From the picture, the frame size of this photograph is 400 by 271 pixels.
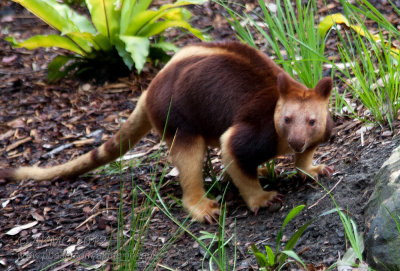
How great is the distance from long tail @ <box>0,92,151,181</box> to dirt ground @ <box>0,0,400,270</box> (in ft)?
0.29

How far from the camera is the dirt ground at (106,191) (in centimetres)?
405

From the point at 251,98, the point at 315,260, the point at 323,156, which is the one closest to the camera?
the point at 315,260

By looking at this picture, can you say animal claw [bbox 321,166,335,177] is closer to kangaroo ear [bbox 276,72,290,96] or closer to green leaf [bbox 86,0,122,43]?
kangaroo ear [bbox 276,72,290,96]

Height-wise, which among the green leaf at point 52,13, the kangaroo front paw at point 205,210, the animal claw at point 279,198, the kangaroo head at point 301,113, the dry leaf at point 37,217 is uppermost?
the green leaf at point 52,13

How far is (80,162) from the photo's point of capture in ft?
17.3

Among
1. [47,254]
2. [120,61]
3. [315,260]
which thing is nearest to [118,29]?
[120,61]

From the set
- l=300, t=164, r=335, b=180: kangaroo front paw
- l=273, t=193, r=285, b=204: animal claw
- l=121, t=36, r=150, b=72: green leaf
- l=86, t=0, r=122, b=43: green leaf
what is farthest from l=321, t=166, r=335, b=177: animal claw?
l=86, t=0, r=122, b=43: green leaf

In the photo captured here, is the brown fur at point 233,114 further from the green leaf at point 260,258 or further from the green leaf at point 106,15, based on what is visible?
the green leaf at point 106,15

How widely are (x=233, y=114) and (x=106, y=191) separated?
1455mm

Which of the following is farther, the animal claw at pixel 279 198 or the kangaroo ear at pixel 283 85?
the animal claw at pixel 279 198

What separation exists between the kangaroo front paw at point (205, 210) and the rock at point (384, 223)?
1.26 metres

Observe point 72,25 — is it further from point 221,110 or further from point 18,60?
point 221,110

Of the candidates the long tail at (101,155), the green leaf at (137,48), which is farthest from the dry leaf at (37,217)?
the green leaf at (137,48)

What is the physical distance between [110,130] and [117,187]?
4.03 ft
